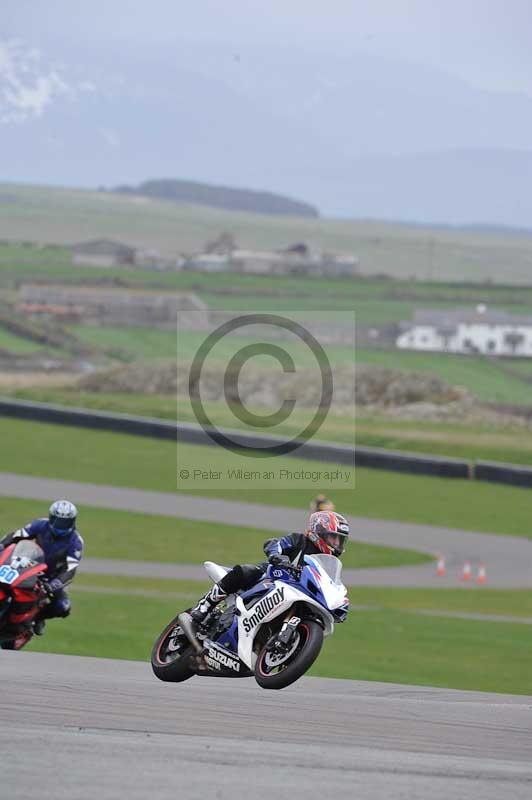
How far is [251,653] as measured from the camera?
1095 centimetres

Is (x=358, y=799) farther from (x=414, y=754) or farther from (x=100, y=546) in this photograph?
(x=100, y=546)

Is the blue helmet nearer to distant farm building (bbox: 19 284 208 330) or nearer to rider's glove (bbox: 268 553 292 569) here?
rider's glove (bbox: 268 553 292 569)

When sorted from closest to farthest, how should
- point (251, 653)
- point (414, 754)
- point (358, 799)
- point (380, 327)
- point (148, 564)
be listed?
point (358, 799)
point (414, 754)
point (251, 653)
point (148, 564)
point (380, 327)

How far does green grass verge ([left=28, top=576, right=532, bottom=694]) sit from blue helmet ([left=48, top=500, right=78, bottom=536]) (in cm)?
372

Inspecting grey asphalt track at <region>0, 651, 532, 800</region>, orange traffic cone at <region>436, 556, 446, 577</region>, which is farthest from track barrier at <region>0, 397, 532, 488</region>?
grey asphalt track at <region>0, 651, 532, 800</region>

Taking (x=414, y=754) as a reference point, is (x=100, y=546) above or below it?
below

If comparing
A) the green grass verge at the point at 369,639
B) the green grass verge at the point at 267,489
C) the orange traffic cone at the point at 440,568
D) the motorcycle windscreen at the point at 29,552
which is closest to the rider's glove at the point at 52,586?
the motorcycle windscreen at the point at 29,552

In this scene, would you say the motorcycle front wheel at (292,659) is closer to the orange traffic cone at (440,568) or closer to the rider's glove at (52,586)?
the rider's glove at (52,586)

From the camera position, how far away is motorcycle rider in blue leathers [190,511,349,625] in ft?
36.4

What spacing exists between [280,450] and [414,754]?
3370 cm

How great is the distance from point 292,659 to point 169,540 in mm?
18658

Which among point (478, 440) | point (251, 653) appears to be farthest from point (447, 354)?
point (251, 653)

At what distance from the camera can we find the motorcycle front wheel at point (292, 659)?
10.3m

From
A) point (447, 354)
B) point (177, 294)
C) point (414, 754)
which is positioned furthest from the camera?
point (177, 294)
